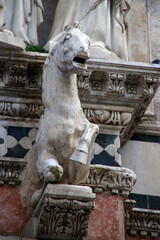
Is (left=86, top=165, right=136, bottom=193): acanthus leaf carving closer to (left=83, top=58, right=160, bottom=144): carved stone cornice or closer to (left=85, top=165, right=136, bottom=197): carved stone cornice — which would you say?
(left=85, top=165, right=136, bottom=197): carved stone cornice

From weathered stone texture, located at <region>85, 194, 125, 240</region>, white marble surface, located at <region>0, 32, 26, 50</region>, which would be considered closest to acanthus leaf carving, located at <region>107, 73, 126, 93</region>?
white marble surface, located at <region>0, 32, 26, 50</region>

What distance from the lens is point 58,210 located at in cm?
526

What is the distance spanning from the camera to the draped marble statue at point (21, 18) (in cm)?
669

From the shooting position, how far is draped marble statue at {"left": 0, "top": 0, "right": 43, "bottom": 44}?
6.69 meters

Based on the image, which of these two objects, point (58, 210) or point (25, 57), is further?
point (25, 57)

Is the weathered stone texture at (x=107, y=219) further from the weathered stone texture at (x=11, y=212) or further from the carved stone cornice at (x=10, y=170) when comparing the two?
the carved stone cornice at (x=10, y=170)

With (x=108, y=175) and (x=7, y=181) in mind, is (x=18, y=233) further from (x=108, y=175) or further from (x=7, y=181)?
(x=108, y=175)

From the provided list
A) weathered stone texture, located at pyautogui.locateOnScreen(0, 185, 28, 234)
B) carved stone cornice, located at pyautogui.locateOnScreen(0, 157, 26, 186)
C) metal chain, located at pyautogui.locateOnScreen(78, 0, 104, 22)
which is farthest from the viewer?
metal chain, located at pyautogui.locateOnScreen(78, 0, 104, 22)

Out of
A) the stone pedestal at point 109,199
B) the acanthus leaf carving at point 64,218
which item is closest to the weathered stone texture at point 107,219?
the stone pedestal at point 109,199

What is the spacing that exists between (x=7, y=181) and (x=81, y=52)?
1.43 meters

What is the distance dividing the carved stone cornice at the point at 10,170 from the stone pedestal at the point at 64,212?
2.53 ft

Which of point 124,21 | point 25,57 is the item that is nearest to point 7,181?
point 25,57

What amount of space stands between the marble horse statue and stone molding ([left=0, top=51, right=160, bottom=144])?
2.09 feet

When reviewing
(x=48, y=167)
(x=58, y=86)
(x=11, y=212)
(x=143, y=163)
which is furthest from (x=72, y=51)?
(x=143, y=163)
